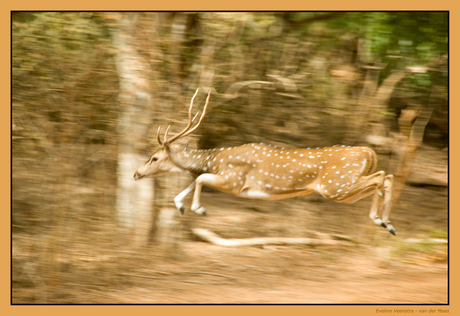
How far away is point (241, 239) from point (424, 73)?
12.7 ft

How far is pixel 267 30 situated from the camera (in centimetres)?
802

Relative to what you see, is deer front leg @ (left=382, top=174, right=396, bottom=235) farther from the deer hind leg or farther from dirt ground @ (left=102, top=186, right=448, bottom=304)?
dirt ground @ (left=102, top=186, right=448, bottom=304)

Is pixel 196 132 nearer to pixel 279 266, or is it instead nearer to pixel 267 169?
pixel 267 169

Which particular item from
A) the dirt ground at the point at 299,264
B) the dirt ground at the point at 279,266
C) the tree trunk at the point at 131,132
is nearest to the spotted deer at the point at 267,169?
the tree trunk at the point at 131,132

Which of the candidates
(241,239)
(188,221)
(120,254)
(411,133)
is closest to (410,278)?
(411,133)

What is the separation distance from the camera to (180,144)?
21.7 feet

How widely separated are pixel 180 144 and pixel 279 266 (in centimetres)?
274

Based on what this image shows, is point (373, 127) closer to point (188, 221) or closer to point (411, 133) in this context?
point (411, 133)

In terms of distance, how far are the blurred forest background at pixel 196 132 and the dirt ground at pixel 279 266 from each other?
0.03 metres

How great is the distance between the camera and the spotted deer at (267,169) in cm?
613

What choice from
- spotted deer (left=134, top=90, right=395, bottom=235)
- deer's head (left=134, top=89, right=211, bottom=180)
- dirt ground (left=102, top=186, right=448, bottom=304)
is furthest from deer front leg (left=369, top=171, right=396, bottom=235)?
deer's head (left=134, top=89, right=211, bottom=180)

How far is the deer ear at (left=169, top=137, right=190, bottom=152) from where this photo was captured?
6532 mm

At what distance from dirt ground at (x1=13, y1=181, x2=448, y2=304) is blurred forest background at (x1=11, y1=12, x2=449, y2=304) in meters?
0.03

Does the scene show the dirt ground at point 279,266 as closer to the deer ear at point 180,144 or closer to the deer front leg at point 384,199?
the deer ear at point 180,144
